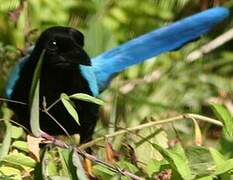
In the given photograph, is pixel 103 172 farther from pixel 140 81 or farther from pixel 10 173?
pixel 140 81

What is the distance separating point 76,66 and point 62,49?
0.14 metres

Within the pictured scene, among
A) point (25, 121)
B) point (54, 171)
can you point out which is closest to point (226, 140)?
point (54, 171)

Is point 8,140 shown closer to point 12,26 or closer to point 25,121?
point 25,121

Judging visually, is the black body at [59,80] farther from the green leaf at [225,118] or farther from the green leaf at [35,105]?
the green leaf at [225,118]

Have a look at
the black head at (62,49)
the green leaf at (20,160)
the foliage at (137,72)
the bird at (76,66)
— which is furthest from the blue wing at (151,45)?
the green leaf at (20,160)

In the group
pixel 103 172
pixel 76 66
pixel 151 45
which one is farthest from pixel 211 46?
pixel 103 172

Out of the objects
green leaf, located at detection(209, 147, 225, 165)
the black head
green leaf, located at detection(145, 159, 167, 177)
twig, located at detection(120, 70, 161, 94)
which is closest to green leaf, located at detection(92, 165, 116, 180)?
green leaf, located at detection(145, 159, 167, 177)

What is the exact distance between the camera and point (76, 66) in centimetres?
202

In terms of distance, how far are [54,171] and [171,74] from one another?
1836 mm

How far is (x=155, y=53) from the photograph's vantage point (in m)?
2.46

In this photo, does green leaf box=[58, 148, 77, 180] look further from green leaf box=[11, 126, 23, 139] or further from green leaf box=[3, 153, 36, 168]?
green leaf box=[11, 126, 23, 139]

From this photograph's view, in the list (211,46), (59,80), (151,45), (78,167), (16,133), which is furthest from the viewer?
(211,46)

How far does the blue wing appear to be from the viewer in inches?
95.3

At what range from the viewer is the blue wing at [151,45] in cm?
242
